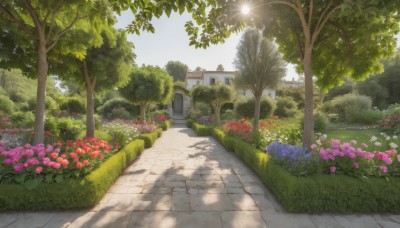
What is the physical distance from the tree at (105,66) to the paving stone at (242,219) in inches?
233

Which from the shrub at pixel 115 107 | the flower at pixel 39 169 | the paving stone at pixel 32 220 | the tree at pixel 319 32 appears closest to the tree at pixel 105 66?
the tree at pixel 319 32

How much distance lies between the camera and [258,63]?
32.8 ft

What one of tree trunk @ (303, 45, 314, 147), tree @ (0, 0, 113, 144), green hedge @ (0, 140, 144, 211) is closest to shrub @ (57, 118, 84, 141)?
tree @ (0, 0, 113, 144)

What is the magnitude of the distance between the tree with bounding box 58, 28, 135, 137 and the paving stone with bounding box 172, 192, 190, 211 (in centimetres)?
489

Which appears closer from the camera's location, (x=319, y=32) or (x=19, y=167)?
(x=19, y=167)

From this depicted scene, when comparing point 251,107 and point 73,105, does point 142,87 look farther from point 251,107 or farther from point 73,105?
point 73,105

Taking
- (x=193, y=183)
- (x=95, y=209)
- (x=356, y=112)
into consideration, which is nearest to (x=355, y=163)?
(x=193, y=183)

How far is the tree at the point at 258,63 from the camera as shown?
9898mm

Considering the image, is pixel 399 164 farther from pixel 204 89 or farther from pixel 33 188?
pixel 204 89

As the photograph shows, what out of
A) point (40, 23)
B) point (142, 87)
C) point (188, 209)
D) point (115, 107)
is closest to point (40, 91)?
point (40, 23)

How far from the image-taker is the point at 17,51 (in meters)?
5.18

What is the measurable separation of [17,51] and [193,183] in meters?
5.36

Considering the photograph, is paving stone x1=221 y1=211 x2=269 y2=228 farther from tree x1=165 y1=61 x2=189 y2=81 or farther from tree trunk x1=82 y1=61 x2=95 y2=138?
tree x1=165 y1=61 x2=189 y2=81

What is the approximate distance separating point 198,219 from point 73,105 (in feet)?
74.4
